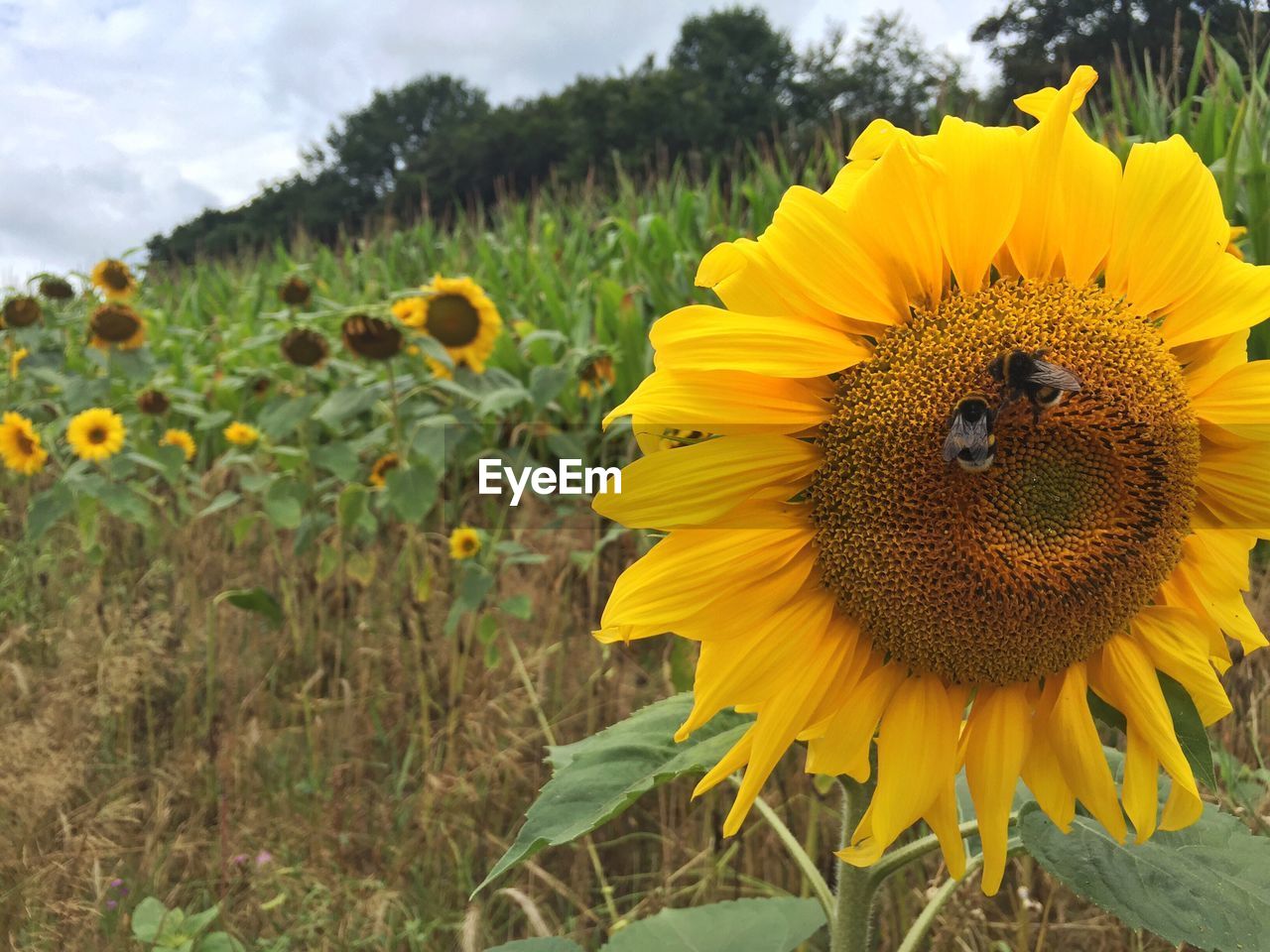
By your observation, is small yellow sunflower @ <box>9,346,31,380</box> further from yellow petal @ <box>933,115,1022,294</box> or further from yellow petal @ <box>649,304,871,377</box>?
yellow petal @ <box>933,115,1022,294</box>

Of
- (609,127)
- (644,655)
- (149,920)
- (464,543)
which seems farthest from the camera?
(609,127)

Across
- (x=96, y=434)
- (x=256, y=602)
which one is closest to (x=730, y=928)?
(x=256, y=602)

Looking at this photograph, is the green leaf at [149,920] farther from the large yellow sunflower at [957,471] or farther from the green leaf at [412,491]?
the large yellow sunflower at [957,471]

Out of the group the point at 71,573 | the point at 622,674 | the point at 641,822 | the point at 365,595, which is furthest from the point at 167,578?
the point at 641,822

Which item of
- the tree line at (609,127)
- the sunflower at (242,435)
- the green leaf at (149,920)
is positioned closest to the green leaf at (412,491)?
the green leaf at (149,920)

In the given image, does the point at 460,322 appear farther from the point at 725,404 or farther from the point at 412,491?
the point at 725,404

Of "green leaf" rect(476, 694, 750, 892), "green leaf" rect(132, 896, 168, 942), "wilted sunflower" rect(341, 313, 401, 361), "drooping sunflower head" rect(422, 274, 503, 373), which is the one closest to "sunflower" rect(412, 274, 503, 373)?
"drooping sunflower head" rect(422, 274, 503, 373)
